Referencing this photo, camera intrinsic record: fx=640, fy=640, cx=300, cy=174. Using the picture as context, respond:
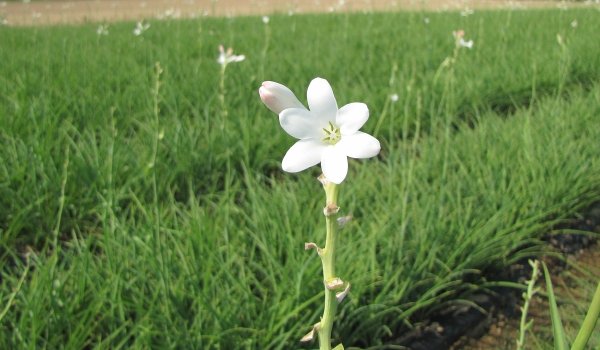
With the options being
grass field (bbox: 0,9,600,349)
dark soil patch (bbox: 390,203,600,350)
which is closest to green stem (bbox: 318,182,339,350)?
grass field (bbox: 0,9,600,349)

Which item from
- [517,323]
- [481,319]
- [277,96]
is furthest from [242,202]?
[277,96]

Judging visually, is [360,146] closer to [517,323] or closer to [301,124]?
[301,124]

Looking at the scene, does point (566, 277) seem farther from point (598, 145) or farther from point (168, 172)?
point (168, 172)

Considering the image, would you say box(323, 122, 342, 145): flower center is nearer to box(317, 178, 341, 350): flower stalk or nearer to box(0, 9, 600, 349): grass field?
box(317, 178, 341, 350): flower stalk

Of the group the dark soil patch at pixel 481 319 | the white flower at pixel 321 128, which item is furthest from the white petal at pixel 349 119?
the dark soil patch at pixel 481 319

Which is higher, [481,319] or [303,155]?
[303,155]

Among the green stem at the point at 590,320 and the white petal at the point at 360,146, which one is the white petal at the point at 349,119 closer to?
the white petal at the point at 360,146

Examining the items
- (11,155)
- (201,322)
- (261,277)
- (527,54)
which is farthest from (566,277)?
(527,54)
